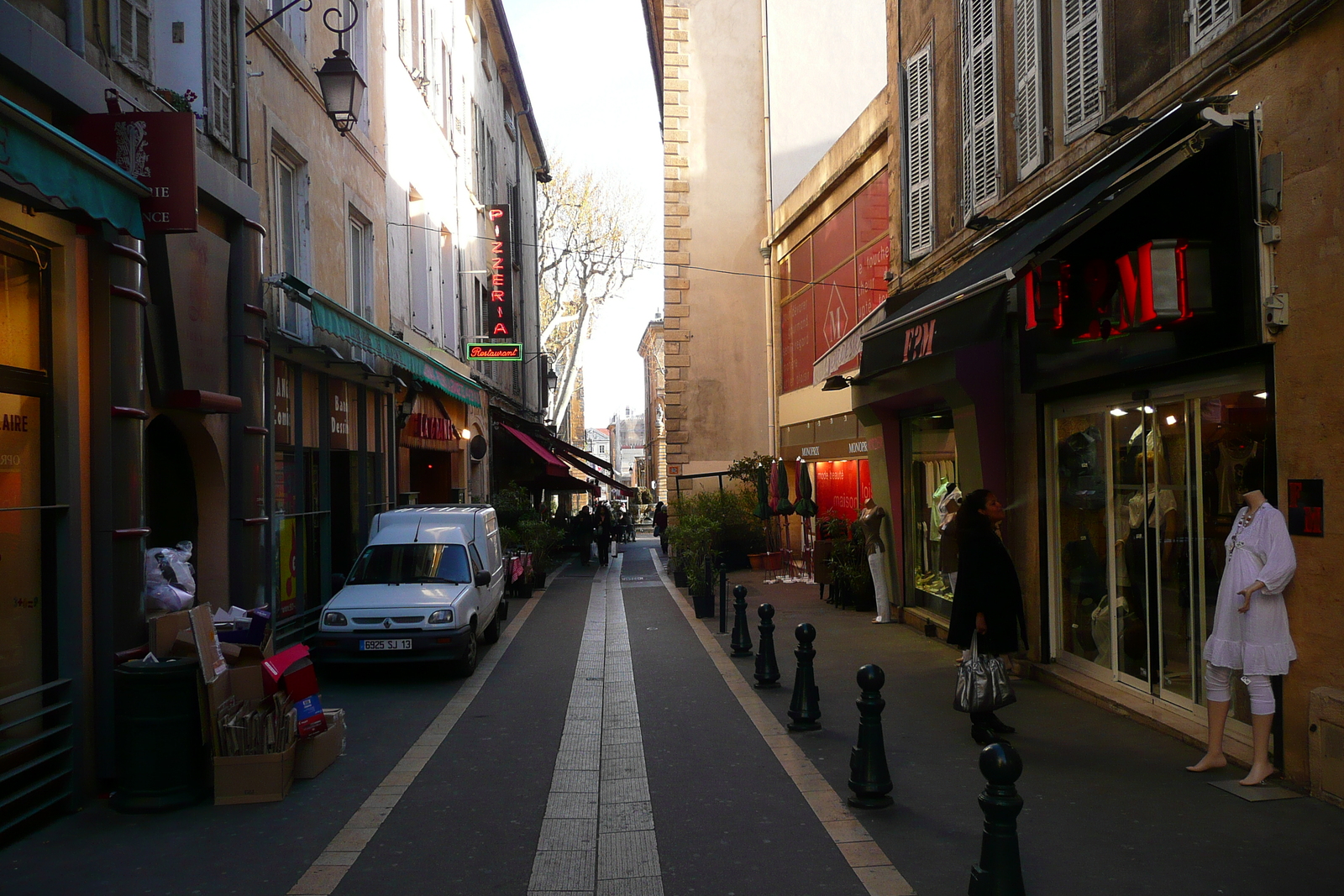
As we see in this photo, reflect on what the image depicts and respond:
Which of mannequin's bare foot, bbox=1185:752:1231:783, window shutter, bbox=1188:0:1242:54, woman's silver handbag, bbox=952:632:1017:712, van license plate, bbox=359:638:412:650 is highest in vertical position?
window shutter, bbox=1188:0:1242:54

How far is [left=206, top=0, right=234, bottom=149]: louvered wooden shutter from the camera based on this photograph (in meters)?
9.84

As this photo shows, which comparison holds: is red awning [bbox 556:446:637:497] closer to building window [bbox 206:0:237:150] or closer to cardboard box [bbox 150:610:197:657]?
building window [bbox 206:0:237:150]

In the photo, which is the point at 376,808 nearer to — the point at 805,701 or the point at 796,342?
the point at 805,701

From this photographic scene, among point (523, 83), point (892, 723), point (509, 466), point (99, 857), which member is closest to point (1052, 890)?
point (892, 723)

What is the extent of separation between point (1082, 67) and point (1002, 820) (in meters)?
6.98

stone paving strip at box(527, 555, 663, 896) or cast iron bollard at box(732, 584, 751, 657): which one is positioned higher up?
cast iron bollard at box(732, 584, 751, 657)

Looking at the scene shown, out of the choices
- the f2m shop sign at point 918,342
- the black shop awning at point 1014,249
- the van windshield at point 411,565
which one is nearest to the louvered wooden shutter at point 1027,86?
the black shop awning at point 1014,249

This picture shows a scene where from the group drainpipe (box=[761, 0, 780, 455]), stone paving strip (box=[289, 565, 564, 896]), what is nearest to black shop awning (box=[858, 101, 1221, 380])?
stone paving strip (box=[289, 565, 564, 896])

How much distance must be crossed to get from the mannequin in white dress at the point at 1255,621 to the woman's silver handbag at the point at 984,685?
1.29 meters

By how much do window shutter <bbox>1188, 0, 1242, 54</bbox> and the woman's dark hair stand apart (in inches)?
131

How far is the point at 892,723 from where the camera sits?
26.0 feet

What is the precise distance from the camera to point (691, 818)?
19.4 ft

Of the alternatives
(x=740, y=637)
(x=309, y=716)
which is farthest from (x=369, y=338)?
(x=309, y=716)

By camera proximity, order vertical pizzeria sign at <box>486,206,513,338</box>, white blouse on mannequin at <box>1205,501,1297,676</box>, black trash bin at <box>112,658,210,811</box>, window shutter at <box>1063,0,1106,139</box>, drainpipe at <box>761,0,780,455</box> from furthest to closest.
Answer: drainpipe at <box>761,0,780,455</box>
vertical pizzeria sign at <box>486,206,513,338</box>
window shutter at <box>1063,0,1106,139</box>
black trash bin at <box>112,658,210,811</box>
white blouse on mannequin at <box>1205,501,1297,676</box>
